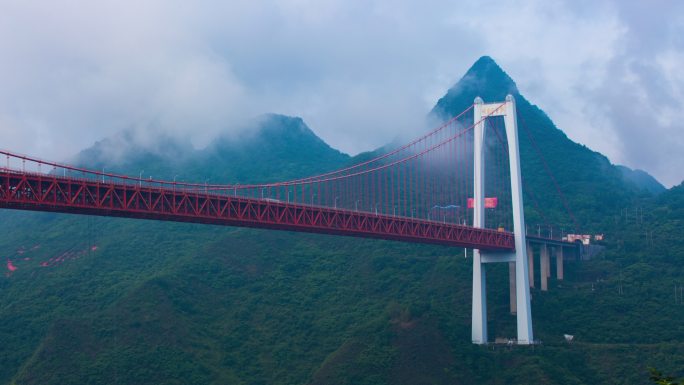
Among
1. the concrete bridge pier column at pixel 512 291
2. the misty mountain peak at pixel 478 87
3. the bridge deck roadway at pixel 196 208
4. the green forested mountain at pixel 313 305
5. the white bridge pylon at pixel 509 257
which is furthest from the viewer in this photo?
the misty mountain peak at pixel 478 87

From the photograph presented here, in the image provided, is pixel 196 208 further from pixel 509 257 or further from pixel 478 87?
pixel 478 87

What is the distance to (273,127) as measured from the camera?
106438 millimetres

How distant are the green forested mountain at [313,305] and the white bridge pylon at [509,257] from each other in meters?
1.51

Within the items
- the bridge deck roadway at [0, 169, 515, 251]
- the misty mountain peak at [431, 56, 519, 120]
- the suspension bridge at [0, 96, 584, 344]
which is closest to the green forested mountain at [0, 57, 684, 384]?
the suspension bridge at [0, 96, 584, 344]

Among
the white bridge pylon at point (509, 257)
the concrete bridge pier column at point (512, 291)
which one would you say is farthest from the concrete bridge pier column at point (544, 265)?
the white bridge pylon at point (509, 257)

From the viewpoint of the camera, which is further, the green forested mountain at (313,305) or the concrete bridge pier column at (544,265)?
the concrete bridge pier column at (544,265)

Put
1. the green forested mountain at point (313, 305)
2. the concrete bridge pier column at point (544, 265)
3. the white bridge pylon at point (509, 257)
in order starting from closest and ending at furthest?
the green forested mountain at point (313, 305)
the white bridge pylon at point (509, 257)
the concrete bridge pier column at point (544, 265)

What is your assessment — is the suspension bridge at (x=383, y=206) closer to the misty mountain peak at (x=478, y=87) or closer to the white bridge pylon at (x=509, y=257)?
the white bridge pylon at (x=509, y=257)

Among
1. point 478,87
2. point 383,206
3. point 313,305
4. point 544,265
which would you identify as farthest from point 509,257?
point 478,87

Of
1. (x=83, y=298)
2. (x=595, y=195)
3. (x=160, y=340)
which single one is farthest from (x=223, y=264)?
(x=595, y=195)

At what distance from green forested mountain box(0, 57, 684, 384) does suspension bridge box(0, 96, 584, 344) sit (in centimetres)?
357

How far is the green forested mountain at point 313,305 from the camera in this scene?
167 feet

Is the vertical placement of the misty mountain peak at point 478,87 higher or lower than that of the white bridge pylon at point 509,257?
higher

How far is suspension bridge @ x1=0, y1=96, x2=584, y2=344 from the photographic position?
116 ft
